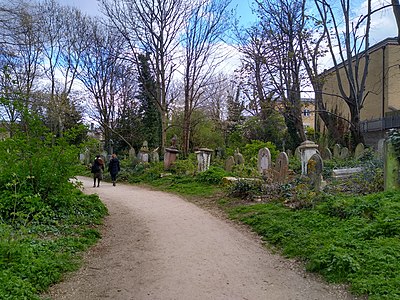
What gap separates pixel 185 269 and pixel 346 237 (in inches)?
105

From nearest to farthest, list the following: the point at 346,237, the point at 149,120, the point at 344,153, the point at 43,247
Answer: the point at 43,247 → the point at 346,237 → the point at 344,153 → the point at 149,120

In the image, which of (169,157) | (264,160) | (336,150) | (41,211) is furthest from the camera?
(169,157)

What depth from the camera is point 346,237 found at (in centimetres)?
616

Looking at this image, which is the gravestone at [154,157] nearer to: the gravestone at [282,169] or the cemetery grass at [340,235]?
the gravestone at [282,169]

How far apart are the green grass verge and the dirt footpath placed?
0.94 feet

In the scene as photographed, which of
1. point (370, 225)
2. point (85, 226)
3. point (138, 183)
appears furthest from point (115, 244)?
point (138, 183)

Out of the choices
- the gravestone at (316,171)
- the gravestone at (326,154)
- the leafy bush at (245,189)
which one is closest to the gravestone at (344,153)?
the gravestone at (326,154)

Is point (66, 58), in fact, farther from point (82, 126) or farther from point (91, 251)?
point (91, 251)

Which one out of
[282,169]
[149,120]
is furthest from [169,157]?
[149,120]

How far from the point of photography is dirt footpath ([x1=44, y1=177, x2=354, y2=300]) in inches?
183

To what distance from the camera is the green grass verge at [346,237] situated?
4730 millimetres

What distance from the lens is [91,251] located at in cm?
669

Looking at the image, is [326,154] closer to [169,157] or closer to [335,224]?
[169,157]

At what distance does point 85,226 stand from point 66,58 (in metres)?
23.8
